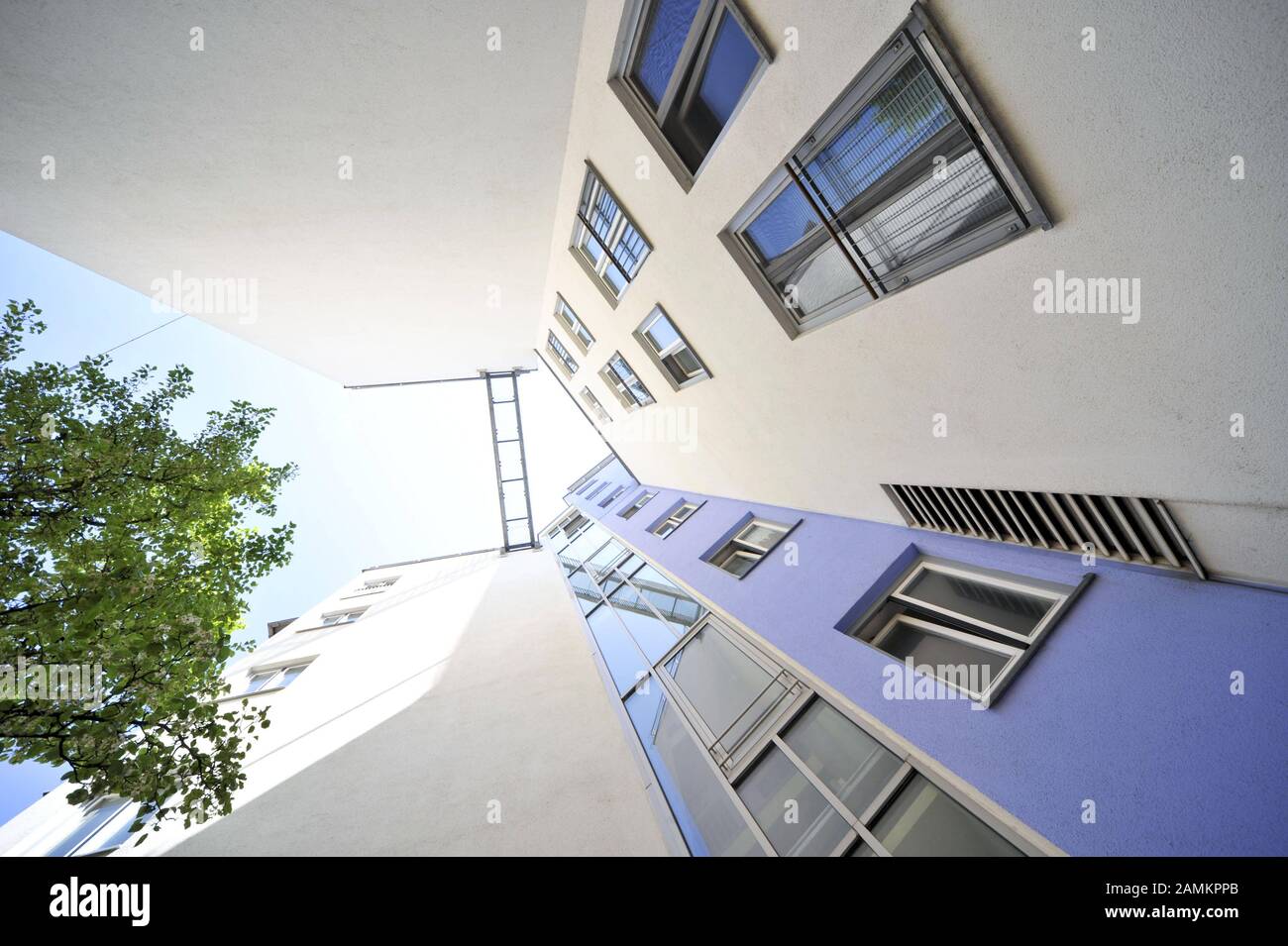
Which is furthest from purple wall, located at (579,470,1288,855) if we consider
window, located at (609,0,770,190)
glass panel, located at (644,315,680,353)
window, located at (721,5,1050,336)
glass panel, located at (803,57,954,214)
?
glass panel, located at (644,315,680,353)

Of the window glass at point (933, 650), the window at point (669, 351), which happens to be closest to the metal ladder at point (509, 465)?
the window at point (669, 351)

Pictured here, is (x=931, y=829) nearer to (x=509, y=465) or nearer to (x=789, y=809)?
(x=789, y=809)

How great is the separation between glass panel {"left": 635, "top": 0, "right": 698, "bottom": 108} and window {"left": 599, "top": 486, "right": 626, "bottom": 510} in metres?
13.3

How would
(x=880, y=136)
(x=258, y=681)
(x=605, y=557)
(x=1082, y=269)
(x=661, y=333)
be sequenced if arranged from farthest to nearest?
(x=605, y=557), (x=258, y=681), (x=661, y=333), (x=880, y=136), (x=1082, y=269)

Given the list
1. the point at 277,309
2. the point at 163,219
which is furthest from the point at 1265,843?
the point at 277,309

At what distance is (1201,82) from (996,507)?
3160 mm

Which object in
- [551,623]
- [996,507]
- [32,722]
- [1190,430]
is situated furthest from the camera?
[551,623]

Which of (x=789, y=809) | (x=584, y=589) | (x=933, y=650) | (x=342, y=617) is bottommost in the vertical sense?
(x=342, y=617)

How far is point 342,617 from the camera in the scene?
15227 millimetres

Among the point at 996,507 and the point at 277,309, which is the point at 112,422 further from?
the point at 996,507

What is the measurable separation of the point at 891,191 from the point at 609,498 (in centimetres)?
1525

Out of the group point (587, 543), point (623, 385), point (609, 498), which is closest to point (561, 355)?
point (623, 385)

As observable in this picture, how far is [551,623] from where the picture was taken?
33.3ft

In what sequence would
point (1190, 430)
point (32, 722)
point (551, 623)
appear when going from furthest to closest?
1. point (551, 623)
2. point (32, 722)
3. point (1190, 430)
